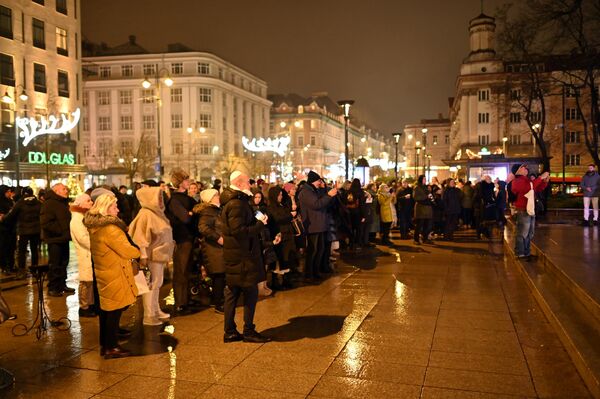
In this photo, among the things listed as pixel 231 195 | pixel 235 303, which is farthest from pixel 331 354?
pixel 231 195

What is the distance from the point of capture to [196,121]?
82.9 metres

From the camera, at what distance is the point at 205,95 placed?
83812 mm

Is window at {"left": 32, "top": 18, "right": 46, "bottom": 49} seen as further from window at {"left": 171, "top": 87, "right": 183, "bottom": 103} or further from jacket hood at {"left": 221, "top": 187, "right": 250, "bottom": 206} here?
jacket hood at {"left": 221, "top": 187, "right": 250, "bottom": 206}

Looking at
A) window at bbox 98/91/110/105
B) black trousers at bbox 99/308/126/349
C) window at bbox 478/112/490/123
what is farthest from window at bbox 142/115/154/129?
black trousers at bbox 99/308/126/349

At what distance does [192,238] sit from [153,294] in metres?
1.33

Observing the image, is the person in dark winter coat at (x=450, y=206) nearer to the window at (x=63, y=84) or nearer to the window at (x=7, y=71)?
the window at (x=7, y=71)

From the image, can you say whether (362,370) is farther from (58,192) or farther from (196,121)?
(196,121)

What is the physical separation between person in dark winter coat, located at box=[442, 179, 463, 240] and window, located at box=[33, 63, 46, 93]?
36.6 meters

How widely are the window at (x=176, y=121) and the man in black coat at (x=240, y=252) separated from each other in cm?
7926

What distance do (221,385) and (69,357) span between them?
2.10m

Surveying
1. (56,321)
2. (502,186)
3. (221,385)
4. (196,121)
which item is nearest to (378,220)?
(502,186)

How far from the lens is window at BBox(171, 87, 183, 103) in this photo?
8300 centimetres

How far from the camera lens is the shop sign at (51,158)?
4138 cm

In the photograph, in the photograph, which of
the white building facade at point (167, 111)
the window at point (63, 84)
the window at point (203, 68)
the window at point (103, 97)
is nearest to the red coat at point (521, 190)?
the window at point (63, 84)
